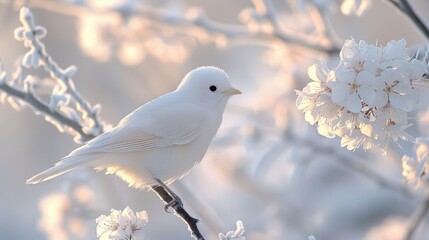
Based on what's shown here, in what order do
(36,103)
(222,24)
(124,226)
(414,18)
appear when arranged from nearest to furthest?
(124,226), (414,18), (36,103), (222,24)

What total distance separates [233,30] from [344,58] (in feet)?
4.06

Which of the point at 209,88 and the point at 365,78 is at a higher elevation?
the point at 209,88

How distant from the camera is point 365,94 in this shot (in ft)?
3.20

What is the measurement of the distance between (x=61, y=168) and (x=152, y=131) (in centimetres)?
25

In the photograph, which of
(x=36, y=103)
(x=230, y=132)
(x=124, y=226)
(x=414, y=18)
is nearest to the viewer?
(x=124, y=226)

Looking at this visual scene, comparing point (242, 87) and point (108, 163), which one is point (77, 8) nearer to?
point (108, 163)

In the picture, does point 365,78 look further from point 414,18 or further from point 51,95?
point 51,95

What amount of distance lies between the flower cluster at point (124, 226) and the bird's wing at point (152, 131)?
349 millimetres

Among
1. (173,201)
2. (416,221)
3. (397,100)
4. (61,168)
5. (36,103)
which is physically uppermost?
(36,103)

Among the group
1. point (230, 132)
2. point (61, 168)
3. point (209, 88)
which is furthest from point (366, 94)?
point (230, 132)

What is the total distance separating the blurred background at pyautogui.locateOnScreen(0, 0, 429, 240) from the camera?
2285 mm

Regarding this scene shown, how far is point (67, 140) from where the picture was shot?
5945 millimetres

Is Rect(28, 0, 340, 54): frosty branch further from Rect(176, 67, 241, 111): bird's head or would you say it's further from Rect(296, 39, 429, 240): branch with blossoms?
Rect(296, 39, 429, 240): branch with blossoms

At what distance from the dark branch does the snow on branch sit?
0.17m
